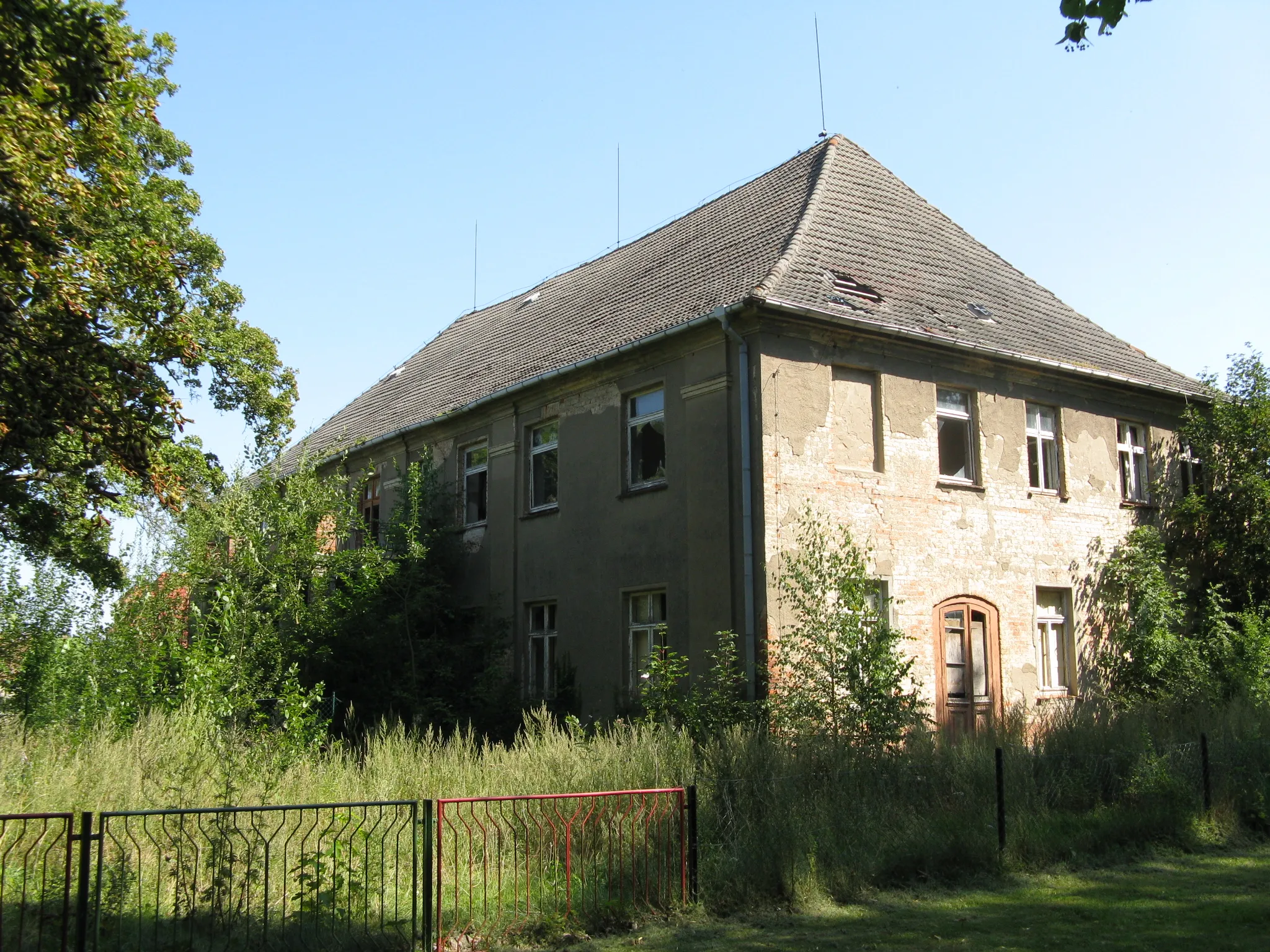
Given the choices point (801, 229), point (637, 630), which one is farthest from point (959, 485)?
point (637, 630)

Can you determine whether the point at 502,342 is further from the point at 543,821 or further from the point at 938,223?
the point at 543,821

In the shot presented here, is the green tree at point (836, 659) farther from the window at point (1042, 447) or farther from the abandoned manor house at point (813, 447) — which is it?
the window at point (1042, 447)

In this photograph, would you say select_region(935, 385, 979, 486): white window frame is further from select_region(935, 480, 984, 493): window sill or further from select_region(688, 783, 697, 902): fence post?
select_region(688, 783, 697, 902): fence post

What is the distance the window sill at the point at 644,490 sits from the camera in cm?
1656

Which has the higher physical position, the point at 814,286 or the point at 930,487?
the point at 814,286

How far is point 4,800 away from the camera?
9859 mm

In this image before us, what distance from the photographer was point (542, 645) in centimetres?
1911

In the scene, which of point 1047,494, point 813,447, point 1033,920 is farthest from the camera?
point 1047,494

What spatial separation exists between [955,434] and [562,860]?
34.7ft

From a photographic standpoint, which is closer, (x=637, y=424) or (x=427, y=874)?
(x=427, y=874)

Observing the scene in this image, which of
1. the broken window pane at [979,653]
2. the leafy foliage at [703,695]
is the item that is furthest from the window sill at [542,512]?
the broken window pane at [979,653]

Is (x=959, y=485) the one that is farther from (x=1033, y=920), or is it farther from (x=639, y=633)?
(x=1033, y=920)

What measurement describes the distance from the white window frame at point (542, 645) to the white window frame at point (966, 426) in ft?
21.9

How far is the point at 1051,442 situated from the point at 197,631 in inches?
528
